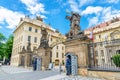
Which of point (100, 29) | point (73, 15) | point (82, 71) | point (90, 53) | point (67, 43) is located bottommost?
point (82, 71)

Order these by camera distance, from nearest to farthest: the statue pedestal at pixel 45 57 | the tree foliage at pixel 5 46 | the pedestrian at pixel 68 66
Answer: the pedestrian at pixel 68 66 < the statue pedestal at pixel 45 57 < the tree foliage at pixel 5 46

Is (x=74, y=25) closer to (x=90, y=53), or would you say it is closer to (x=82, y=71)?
(x=90, y=53)

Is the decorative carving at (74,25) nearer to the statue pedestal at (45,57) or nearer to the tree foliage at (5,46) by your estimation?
the statue pedestal at (45,57)

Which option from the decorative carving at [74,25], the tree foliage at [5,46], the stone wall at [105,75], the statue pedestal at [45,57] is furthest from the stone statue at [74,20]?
the tree foliage at [5,46]

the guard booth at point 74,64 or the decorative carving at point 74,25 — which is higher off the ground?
the decorative carving at point 74,25

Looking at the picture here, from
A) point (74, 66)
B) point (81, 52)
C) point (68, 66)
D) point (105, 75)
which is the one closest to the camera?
point (105, 75)

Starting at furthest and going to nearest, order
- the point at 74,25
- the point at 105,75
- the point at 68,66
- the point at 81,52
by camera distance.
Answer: the point at 74,25
the point at 68,66
the point at 81,52
the point at 105,75

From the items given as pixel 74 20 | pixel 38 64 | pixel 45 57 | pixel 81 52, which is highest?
pixel 74 20

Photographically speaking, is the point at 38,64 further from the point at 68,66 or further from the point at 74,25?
the point at 74,25

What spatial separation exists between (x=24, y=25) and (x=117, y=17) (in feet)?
84.5

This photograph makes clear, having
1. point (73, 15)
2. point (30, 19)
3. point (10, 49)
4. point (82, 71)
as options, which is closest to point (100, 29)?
point (30, 19)

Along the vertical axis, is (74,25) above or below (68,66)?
above

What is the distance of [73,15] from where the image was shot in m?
11.9

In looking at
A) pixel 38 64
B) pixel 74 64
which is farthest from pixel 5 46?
pixel 74 64
